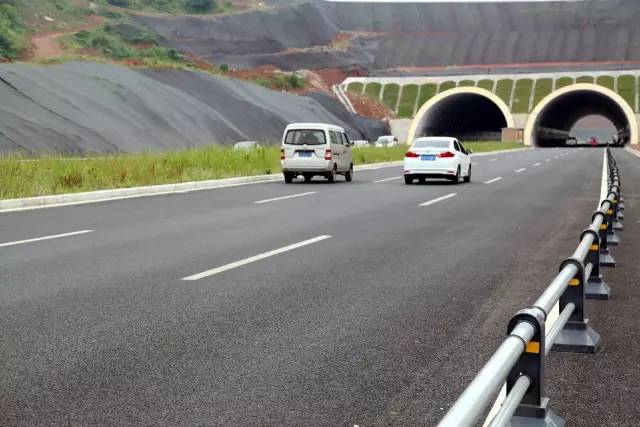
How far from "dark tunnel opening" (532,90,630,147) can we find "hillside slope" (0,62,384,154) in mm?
29715

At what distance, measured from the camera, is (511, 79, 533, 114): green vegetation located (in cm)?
8412

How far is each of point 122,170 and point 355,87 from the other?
7493 cm

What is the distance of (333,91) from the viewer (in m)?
87.9

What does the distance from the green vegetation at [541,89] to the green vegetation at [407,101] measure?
14265 mm

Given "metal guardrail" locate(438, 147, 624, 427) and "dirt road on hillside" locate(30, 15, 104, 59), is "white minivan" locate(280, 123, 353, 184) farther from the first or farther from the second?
"dirt road on hillside" locate(30, 15, 104, 59)

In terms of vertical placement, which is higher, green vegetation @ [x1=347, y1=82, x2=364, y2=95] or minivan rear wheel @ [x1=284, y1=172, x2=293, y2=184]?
green vegetation @ [x1=347, y1=82, x2=364, y2=95]

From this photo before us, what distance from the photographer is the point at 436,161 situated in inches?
880

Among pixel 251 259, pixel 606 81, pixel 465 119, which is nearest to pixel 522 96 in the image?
pixel 465 119

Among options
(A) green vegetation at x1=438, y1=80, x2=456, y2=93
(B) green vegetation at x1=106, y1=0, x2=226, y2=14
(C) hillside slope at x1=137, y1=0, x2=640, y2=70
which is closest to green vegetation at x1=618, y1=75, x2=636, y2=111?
(C) hillside slope at x1=137, y1=0, x2=640, y2=70

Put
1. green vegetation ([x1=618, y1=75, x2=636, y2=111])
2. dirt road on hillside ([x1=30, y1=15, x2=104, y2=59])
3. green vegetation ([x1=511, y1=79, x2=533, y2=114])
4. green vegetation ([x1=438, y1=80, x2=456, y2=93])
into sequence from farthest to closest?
green vegetation ([x1=438, y1=80, x2=456, y2=93]) < green vegetation ([x1=511, y1=79, x2=533, y2=114]) < green vegetation ([x1=618, y1=75, x2=636, y2=111]) < dirt road on hillside ([x1=30, y1=15, x2=104, y2=59])

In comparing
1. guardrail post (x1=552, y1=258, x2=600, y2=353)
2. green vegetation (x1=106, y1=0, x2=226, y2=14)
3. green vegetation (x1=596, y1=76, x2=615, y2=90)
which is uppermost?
green vegetation (x1=106, y1=0, x2=226, y2=14)

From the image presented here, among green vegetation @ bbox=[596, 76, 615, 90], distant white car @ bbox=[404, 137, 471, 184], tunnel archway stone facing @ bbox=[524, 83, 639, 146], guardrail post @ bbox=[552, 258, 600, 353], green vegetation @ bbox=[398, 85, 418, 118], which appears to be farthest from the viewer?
green vegetation @ bbox=[398, 85, 418, 118]

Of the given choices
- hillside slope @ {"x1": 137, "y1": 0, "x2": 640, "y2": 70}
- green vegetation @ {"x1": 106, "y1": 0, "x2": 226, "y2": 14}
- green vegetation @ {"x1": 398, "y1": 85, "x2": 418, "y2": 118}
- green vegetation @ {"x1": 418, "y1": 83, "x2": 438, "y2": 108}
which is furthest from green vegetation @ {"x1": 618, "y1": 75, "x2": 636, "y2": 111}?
green vegetation @ {"x1": 106, "y1": 0, "x2": 226, "y2": 14}

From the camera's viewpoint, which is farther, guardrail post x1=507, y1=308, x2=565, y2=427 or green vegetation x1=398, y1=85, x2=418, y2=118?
green vegetation x1=398, y1=85, x2=418, y2=118
